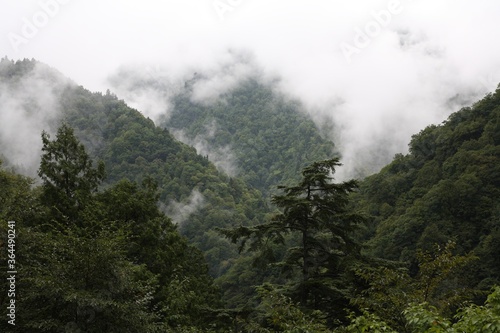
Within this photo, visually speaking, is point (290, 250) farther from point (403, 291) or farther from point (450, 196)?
point (450, 196)

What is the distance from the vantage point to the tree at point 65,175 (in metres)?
20.6

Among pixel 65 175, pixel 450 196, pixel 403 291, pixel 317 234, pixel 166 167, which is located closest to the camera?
pixel 403 291

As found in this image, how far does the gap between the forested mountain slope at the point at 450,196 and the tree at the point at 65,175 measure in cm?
3486

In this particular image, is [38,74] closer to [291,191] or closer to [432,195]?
[432,195]

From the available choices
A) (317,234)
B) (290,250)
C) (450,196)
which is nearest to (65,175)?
(290,250)

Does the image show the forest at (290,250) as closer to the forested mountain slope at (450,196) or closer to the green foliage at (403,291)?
the green foliage at (403,291)

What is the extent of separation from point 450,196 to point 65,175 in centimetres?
4333

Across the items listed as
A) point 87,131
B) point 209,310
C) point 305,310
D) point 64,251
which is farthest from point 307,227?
point 87,131

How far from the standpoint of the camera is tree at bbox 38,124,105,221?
67.7ft

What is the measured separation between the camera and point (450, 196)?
166 feet

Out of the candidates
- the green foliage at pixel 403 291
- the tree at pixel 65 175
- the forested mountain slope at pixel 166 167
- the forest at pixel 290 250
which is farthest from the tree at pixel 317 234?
the forested mountain slope at pixel 166 167

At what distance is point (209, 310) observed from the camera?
597 inches

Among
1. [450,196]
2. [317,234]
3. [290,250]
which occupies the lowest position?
[290,250]

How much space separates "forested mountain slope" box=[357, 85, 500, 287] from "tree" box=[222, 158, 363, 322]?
96.7ft
